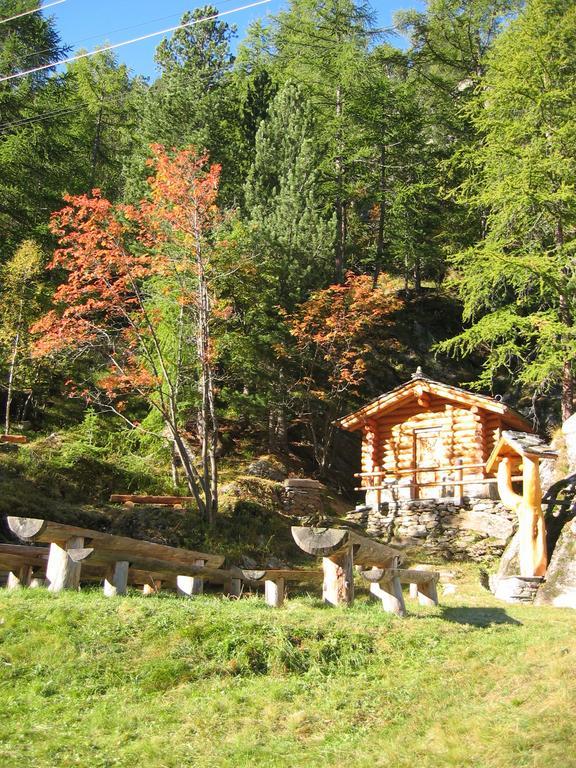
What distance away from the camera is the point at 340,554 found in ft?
29.4

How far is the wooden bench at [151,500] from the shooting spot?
61.7 feet

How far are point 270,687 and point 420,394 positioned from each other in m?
16.7

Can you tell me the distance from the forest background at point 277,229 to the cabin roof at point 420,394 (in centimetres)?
70

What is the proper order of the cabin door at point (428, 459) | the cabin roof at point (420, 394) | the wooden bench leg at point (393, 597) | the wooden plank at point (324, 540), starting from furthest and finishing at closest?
the cabin door at point (428, 459) < the cabin roof at point (420, 394) < the wooden bench leg at point (393, 597) < the wooden plank at point (324, 540)

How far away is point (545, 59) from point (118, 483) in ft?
57.5

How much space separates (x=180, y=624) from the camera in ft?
26.2

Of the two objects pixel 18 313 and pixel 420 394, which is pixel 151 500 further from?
pixel 420 394

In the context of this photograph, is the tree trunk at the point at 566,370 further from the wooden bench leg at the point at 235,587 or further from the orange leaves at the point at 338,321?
the wooden bench leg at the point at 235,587

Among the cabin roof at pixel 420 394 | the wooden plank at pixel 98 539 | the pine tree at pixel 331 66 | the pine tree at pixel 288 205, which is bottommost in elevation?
the wooden plank at pixel 98 539

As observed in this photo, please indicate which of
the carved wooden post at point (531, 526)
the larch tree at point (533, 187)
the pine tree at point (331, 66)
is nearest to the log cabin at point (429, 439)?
the larch tree at point (533, 187)

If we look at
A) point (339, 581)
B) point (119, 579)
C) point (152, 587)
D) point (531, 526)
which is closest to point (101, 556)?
point (119, 579)

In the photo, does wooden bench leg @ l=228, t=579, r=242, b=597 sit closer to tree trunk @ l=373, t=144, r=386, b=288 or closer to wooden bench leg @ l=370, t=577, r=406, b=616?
wooden bench leg @ l=370, t=577, r=406, b=616

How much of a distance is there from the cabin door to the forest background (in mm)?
2657

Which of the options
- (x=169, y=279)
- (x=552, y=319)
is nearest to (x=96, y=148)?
(x=169, y=279)
